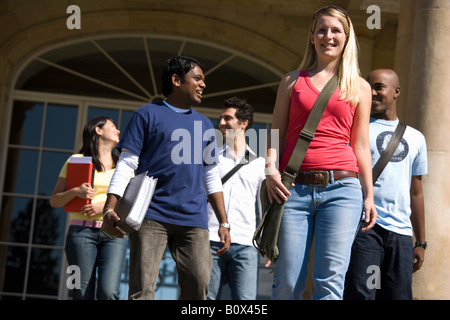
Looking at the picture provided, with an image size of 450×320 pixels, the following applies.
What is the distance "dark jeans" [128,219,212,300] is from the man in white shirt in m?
1.50

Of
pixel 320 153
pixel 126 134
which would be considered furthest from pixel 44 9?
pixel 320 153

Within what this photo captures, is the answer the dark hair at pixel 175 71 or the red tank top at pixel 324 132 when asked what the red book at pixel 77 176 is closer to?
the dark hair at pixel 175 71

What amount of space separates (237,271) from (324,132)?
244 cm

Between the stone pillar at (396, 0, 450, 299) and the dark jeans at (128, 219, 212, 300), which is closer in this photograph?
the dark jeans at (128, 219, 212, 300)

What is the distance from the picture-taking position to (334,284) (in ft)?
13.0

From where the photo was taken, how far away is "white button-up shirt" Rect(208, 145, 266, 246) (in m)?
6.34

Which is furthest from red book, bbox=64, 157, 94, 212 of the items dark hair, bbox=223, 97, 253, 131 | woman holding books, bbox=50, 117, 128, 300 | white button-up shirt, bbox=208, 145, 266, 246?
dark hair, bbox=223, 97, 253, 131

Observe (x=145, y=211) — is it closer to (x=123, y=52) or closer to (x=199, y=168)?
(x=199, y=168)

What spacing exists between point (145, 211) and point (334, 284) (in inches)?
42.0

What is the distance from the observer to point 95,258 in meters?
6.05

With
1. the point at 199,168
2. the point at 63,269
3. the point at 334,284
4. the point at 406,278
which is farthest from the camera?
the point at 63,269

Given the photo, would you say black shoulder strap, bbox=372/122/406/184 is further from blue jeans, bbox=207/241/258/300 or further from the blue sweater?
blue jeans, bbox=207/241/258/300

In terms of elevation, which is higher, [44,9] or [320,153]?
[44,9]
